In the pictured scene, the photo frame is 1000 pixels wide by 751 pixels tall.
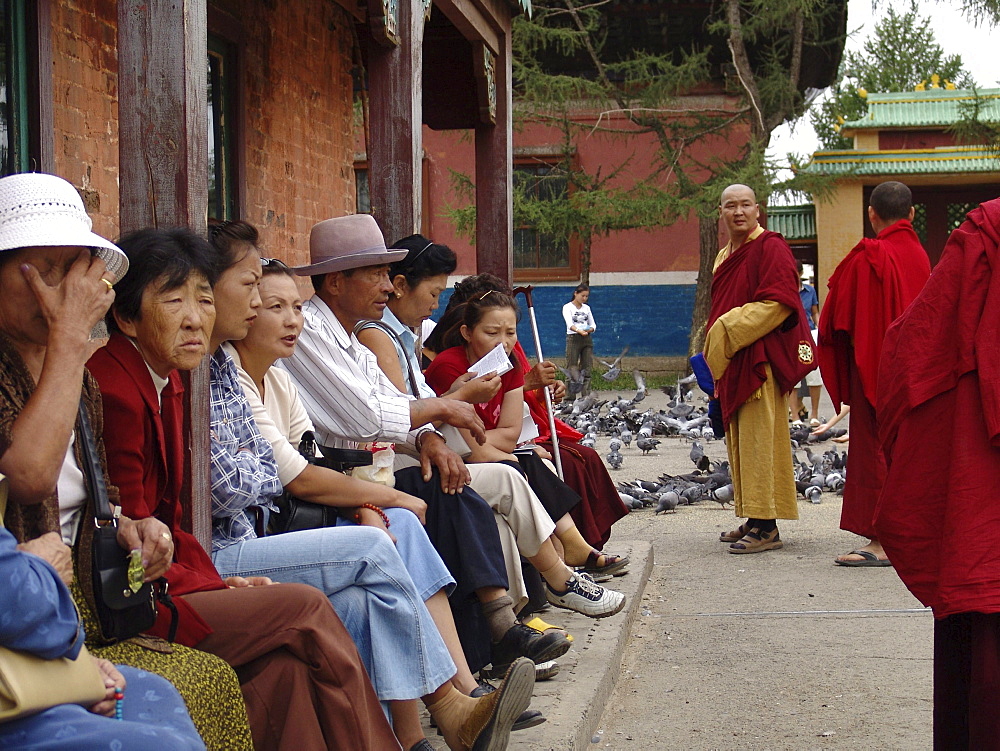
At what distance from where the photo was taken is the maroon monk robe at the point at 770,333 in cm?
703

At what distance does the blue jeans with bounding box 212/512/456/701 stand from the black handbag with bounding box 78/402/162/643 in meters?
0.65

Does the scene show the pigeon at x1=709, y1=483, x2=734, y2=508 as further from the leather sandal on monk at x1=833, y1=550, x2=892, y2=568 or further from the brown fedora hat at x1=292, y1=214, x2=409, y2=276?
the brown fedora hat at x1=292, y1=214, x2=409, y2=276

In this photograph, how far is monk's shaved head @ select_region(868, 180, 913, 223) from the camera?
22.1 feet

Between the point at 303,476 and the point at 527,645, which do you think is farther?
the point at 527,645

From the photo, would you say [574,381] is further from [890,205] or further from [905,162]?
[890,205]

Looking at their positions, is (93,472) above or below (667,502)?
above

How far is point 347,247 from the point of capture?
14.4ft

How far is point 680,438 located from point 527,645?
9.36m

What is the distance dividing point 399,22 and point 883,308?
2.98m

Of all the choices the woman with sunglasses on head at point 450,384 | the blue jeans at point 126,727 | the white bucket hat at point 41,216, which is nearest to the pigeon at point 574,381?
the woman with sunglasses on head at point 450,384

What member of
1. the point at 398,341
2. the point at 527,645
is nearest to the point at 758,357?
the point at 398,341

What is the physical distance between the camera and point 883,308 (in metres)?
6.58

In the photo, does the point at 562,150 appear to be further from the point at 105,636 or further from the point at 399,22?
the point at 105,636

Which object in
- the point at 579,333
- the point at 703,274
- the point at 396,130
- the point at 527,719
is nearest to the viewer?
the point at 527,719
